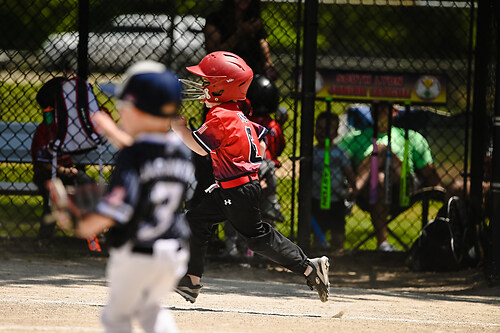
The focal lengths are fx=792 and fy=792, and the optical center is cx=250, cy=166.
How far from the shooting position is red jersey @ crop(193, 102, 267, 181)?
462 centimetres

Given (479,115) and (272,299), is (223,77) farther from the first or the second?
(479,115)

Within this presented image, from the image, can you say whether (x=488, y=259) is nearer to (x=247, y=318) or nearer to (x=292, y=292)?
(x=292, y=292)

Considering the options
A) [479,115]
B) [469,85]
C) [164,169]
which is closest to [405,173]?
[479,115]

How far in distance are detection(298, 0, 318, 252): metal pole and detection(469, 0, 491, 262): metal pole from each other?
149cm

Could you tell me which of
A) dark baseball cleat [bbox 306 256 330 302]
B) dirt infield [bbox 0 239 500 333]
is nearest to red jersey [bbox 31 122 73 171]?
dirt infield [bbox 0 239 500 333]

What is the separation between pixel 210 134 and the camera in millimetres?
4617

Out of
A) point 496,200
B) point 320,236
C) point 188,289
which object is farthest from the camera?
point 320,236

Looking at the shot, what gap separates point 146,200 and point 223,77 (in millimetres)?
1898

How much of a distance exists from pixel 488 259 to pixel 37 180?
3.88m

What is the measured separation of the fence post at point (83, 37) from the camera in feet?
22.5

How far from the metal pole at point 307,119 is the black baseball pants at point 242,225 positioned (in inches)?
64.0

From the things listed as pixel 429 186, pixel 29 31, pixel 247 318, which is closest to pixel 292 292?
pixel 247 318

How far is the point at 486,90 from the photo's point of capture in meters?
6.84

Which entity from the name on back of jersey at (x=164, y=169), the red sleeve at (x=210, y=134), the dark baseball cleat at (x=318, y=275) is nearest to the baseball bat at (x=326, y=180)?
the dark baseball cleat at (x=318, y=275)
